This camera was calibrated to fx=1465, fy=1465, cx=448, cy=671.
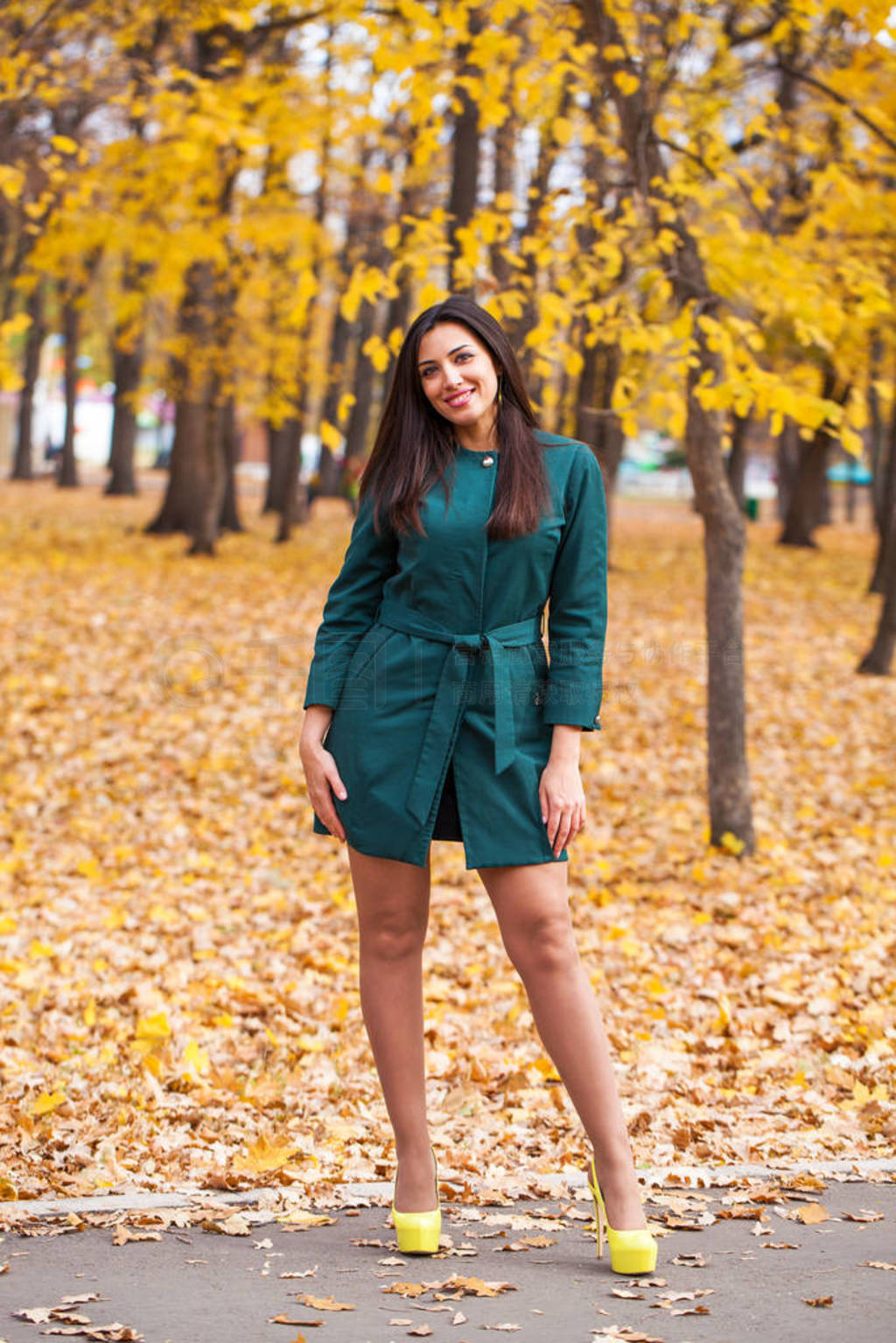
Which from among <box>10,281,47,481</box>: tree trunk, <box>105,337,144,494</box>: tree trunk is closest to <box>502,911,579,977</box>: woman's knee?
<box>105,337,144,494</box>: tree trunk

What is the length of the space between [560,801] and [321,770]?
1.78 ft

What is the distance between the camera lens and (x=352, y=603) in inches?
133

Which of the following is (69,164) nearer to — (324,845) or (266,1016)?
(324,845)

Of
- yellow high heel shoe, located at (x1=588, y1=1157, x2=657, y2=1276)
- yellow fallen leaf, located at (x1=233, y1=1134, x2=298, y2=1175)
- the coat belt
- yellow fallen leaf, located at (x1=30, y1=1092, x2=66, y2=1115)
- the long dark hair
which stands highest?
the long dark hair

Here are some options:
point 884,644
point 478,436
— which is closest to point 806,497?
point 884,644

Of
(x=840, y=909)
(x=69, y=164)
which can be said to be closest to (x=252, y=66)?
(x=69, y=164)

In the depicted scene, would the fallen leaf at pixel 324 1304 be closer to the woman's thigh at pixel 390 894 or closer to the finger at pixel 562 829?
the woman's thigh at pixel 390 894

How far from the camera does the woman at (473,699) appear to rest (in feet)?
10.4

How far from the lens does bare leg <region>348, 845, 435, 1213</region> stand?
3.30 metres

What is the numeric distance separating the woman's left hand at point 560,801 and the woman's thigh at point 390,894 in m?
0.30

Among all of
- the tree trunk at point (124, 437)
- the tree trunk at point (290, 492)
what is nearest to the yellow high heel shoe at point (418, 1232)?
the tree trunk at point (290, 492)

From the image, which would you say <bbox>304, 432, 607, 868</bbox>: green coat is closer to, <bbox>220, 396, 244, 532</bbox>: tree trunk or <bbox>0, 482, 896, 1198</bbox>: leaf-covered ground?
<bbox>0, 482, 896, 1198</bbox>: leaf-covered ground

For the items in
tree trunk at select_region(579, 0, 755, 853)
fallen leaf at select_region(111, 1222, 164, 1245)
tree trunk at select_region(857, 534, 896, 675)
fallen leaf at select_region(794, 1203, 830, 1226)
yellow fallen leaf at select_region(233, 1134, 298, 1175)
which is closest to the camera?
fallen leaf at select_region(111, 1222, 164, 1245)

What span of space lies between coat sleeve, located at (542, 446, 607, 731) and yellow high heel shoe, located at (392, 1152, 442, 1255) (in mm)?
1165
